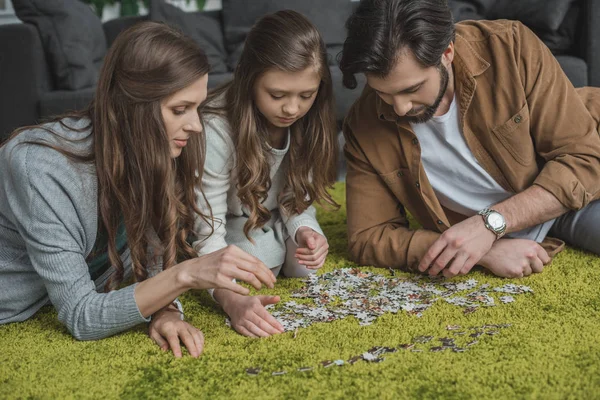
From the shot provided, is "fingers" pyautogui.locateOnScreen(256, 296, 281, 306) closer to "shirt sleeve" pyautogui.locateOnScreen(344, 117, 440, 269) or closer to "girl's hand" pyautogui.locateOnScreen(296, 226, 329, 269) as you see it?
"girl's hand" pyautogui.locateOnScreen(296, 226, 329, 269)

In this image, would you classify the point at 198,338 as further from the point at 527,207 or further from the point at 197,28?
the point at 197,28

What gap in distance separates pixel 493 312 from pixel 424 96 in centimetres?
77

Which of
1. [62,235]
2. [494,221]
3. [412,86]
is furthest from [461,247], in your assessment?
[62,235]

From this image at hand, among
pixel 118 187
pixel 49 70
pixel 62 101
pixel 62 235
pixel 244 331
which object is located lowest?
pixel 62 101

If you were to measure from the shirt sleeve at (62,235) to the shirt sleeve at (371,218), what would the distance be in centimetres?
100

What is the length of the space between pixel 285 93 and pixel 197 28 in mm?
3014

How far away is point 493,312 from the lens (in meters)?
2.22

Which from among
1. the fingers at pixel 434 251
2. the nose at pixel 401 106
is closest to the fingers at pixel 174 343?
the fingers at pixel 434 251

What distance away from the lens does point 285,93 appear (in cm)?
232

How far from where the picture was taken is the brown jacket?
2.51 metres

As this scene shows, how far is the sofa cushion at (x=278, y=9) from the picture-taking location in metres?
5.02

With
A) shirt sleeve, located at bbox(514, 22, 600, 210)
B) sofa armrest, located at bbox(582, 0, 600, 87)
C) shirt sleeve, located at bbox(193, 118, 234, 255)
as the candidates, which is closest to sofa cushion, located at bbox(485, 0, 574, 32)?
sofa armrest, located at bbox(582, 0, 600, 87)

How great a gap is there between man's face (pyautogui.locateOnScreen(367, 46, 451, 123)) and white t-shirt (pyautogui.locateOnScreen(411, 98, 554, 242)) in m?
0.12

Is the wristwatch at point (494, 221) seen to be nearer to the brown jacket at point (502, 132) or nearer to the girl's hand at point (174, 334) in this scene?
the brown jacket at point (502, 132)
